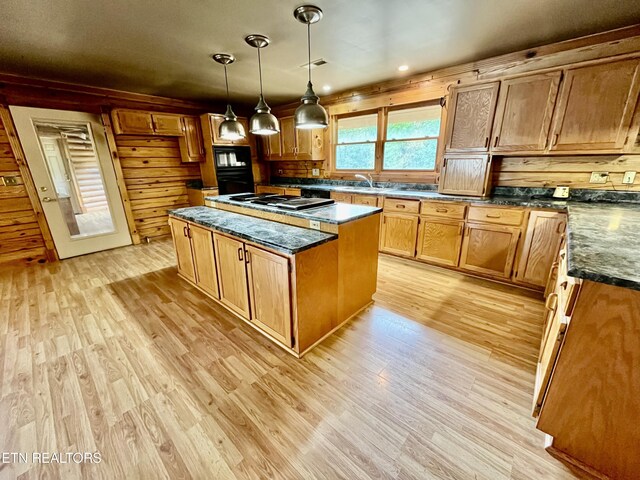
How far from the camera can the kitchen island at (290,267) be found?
1.68 meters

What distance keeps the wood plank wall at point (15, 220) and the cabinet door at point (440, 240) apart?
5.16 m

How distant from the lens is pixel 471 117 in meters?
2.79

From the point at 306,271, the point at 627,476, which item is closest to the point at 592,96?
the point at 627,476

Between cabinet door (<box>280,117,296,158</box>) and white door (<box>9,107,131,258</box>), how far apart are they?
111 inches

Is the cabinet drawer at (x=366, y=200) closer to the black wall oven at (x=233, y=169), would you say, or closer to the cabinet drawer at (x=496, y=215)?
the cabinet drawer at (x=496, y=215)

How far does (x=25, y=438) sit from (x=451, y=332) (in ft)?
8.72

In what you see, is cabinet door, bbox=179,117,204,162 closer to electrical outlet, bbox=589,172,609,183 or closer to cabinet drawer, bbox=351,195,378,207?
cabinet drawer, bbox=351,195,378,207

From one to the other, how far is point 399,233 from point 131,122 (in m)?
4.36

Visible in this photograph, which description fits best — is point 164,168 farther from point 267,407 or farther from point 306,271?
point 267,407

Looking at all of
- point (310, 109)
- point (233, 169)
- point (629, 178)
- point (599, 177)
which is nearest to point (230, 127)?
point (310, 109)

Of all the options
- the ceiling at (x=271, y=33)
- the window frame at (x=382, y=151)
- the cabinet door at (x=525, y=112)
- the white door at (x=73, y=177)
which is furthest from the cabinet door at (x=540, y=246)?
the white door at (x=73, y=177)

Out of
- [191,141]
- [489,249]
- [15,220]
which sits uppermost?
[191,141]

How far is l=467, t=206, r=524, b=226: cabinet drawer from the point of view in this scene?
2.54m

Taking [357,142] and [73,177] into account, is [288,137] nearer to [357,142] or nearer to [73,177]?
[357,142]
